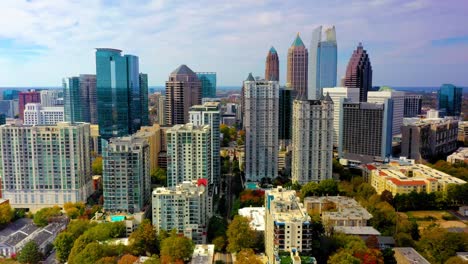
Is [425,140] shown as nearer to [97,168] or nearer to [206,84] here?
[97,168]

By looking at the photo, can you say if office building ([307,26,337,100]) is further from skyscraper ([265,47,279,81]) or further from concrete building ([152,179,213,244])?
concrete building ([152,179,213,244])

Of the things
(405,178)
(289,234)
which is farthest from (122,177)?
(405,178)

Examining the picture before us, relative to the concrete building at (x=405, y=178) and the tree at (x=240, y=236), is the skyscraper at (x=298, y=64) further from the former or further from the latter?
the tree at (x=240, y=236)

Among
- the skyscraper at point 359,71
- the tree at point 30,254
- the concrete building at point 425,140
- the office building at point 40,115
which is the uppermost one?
the skyscraper at point 359,71

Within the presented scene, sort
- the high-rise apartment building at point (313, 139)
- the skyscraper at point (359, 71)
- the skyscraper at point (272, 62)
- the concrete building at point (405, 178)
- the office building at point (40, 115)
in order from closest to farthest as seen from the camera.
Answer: the concrete building at point (405, 178) < the high-rise apartment building at point (313, 139) < the office building at point (40, 115) < the skyscraper at point (359, 71) < the skyscraper at point (272, 62)

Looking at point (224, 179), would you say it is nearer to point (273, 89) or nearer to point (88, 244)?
point (273, 89)

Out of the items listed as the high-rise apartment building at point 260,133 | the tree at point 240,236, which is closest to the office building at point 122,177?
the tree at point 240,236
